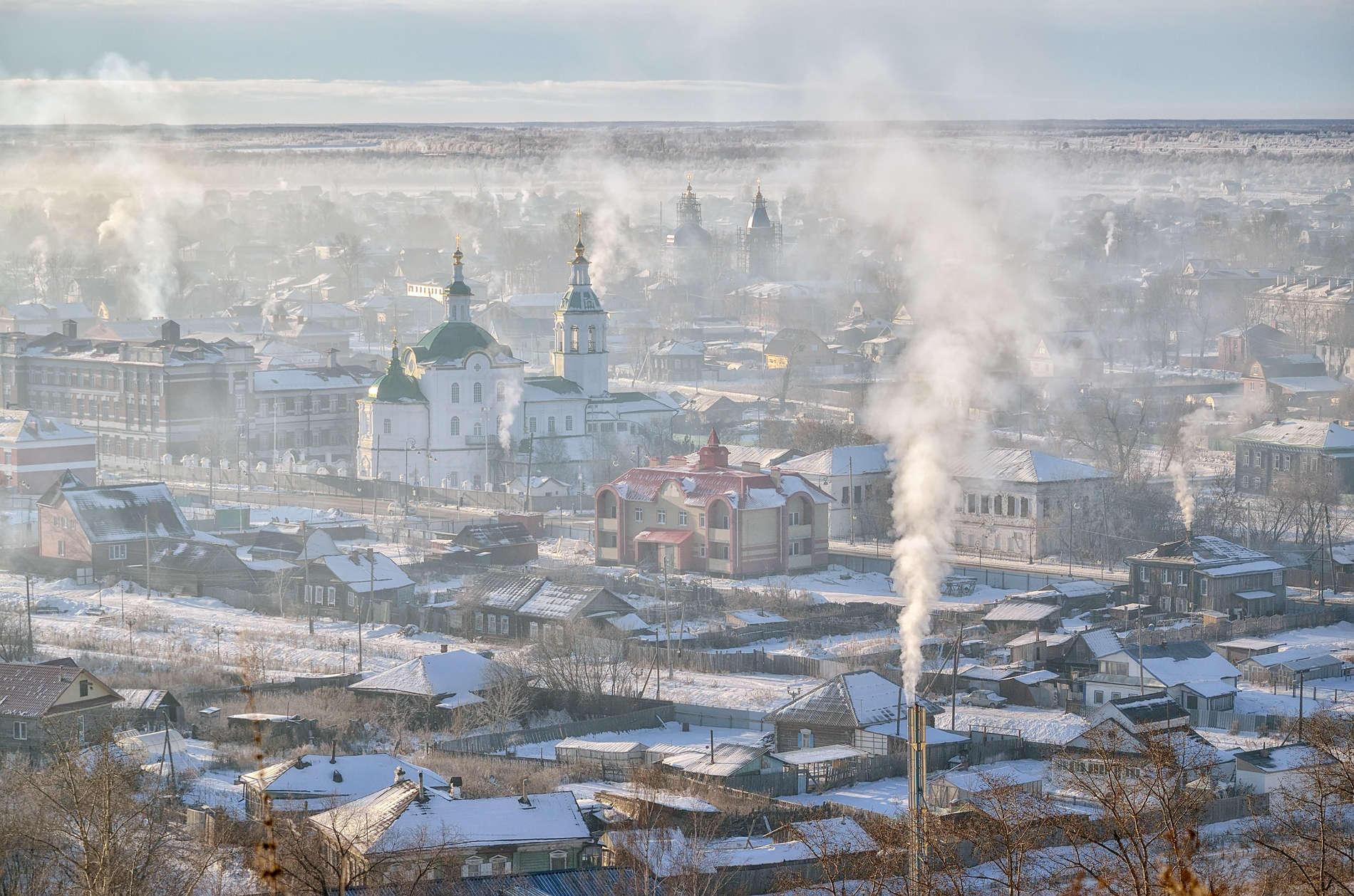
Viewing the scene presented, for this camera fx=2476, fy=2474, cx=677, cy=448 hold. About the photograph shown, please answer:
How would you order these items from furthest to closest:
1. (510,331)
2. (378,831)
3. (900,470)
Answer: (510,331) < (900,470) < (378,831)

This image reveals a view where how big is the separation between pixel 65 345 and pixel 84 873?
38554mm

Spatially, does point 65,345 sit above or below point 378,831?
above

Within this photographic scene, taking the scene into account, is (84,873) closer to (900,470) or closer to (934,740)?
(934,740)

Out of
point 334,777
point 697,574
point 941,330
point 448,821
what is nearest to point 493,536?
point 697,574

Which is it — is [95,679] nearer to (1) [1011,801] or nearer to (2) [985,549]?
(1) [1011,801]

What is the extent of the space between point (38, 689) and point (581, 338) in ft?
85.5

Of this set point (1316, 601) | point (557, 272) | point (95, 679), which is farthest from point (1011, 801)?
point (557, 272)

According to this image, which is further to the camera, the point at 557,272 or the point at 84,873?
the point at 557,272

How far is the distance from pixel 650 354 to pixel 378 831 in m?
46.2

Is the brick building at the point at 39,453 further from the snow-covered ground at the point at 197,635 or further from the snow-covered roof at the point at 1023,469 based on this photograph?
the snow-covered roof at the point at 1023,469

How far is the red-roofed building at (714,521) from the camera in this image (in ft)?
118

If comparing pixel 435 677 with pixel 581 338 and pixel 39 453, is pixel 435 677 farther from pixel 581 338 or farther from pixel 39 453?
pixel 581 338

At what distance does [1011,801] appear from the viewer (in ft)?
61.8

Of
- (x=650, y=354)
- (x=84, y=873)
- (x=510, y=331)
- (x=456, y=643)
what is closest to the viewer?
(x=84, y=873)
